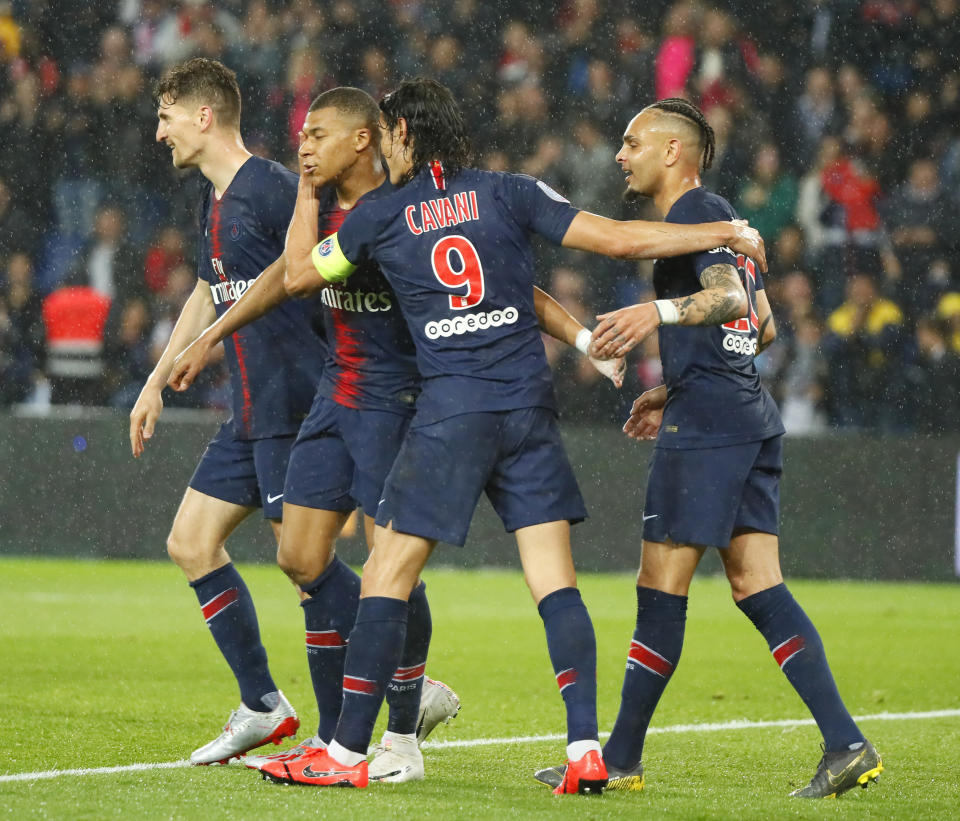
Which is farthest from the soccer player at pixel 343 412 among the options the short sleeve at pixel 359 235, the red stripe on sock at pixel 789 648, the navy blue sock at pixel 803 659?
the red stripe on sock at pixel 789 648

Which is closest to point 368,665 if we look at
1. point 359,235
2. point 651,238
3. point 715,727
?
point 359,235

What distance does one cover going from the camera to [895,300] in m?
11.9

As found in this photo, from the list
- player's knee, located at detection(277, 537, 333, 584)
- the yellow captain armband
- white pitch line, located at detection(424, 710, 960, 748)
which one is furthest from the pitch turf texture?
the yellow captain armband

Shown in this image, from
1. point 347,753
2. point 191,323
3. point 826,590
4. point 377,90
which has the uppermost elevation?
point 377,90

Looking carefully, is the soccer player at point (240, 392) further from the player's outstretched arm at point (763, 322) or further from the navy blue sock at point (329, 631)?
the player's outstretched arm at point (763, 322)

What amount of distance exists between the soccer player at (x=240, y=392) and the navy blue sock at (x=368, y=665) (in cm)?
76

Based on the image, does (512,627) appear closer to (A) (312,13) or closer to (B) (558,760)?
(B) (558,760)

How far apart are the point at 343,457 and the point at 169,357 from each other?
953 millimetres

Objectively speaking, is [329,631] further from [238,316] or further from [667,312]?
[667,312]

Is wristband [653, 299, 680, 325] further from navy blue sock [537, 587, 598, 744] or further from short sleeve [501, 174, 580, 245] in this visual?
navy blue sock [537, 587, 598, 744]

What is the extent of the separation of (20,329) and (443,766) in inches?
358

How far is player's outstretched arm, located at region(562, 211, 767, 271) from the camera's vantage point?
13.5 ft

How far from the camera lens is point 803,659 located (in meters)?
4.43

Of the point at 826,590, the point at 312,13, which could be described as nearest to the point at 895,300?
the point at 826,590
